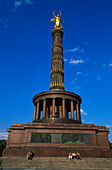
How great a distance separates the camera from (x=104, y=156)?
56.4 feet

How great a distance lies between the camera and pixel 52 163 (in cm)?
1349

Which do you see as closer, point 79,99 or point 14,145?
point 14,145

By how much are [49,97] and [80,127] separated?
7582mm

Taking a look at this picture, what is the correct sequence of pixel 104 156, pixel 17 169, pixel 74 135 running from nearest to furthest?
pixel 17 169
pixel 104 156
pixel 74 135

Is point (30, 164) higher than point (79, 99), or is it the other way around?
point (79, 99)

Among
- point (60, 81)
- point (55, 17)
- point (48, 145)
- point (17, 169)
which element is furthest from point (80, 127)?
point (55, 17)

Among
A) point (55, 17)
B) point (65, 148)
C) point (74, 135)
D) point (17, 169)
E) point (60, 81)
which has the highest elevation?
point (55, 17)

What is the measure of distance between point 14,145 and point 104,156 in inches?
435

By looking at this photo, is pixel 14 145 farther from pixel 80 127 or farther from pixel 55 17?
pixel 55 17

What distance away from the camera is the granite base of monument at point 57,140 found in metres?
16.8

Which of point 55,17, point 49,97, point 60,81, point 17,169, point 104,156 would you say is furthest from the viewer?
point 55,17

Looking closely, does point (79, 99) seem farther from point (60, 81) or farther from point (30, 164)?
point (30, 164)

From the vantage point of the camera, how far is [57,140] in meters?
18.0

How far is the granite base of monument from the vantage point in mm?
16844
